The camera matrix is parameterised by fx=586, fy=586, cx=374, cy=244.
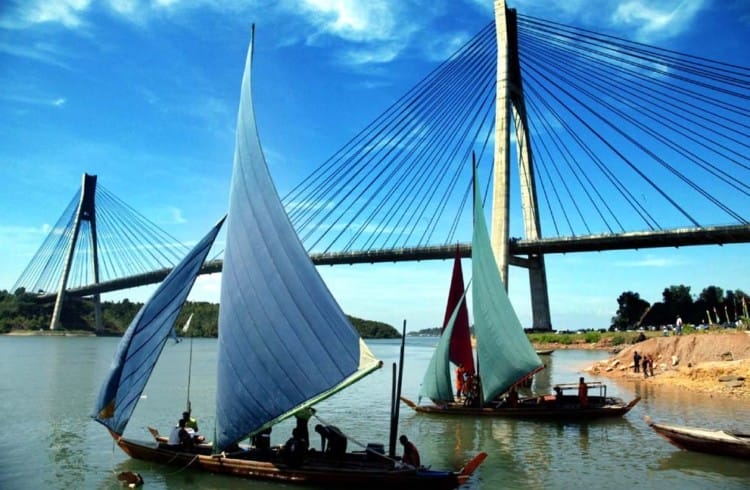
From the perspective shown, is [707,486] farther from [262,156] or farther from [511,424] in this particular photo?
[262,156]

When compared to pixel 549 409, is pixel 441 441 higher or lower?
lower

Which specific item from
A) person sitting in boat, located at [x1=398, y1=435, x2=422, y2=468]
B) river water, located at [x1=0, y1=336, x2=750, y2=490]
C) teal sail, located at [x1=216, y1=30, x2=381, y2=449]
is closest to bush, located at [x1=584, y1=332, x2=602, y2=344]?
river water, located at [x1=0, y1=336, x2=750, y2=490]

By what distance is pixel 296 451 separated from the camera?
1277 centimetres

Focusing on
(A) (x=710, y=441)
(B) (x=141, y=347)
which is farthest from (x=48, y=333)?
(A) (x=710, y=441)

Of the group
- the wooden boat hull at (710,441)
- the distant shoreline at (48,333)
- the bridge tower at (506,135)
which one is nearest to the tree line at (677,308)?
the bridge tower at (506,135)

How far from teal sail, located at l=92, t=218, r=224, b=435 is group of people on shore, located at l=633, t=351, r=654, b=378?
97.0ft

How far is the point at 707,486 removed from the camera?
43.9ft

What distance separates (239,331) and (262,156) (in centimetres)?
392

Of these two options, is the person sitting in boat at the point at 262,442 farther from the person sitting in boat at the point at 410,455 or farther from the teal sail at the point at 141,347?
the person sitting in boat at the point at 410,455

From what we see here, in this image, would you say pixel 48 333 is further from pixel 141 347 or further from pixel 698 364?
pixel 698 364

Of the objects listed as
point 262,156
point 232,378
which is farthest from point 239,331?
point 262,156

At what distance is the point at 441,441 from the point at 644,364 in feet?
70.7

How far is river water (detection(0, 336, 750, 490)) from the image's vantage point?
13969mm

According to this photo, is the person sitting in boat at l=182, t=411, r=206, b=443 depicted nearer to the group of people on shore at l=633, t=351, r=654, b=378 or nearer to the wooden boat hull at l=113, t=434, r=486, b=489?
the wooden boat hull at l=113, t=434, r=486, b=489
